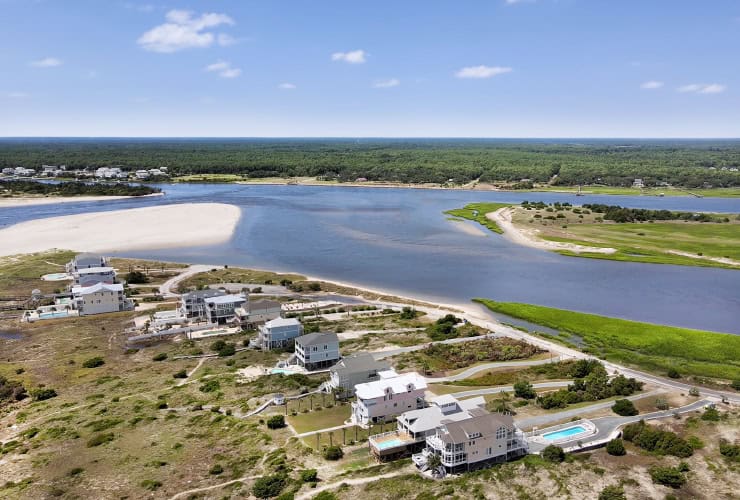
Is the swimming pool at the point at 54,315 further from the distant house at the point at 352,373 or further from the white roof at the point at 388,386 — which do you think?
the white roof at the point at 388,386

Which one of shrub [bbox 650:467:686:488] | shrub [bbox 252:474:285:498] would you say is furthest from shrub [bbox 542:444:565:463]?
shrub [bbox 252:474:285:498]

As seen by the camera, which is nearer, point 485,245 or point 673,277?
point 673,277

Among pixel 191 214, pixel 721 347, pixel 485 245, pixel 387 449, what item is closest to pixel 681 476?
pixel 387 449

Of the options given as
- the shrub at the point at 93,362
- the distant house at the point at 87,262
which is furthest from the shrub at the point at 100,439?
the distant house at the point at 87,262

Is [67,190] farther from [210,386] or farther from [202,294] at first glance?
[210,386]

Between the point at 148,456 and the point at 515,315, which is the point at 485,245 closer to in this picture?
the point at 515,315

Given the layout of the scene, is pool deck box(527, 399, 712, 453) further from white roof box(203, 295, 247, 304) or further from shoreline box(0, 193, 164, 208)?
shoreline box(0, 193, 164, 208)
